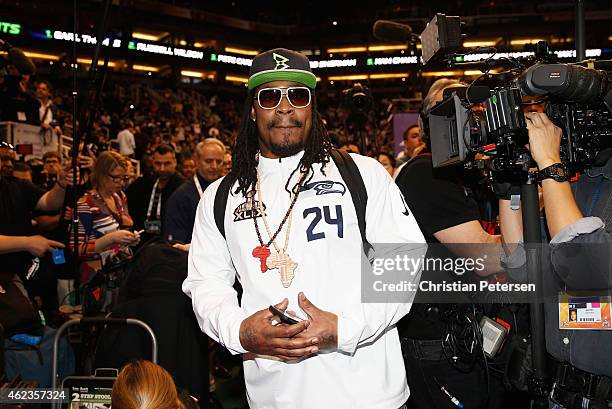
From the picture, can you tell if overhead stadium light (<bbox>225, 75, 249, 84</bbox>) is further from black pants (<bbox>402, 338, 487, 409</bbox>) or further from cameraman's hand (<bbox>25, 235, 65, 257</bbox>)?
black pants (<bbox>402, 338, 487, 409</bbox>)

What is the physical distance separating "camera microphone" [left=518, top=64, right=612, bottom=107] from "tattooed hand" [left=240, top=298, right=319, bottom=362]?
3.48ft

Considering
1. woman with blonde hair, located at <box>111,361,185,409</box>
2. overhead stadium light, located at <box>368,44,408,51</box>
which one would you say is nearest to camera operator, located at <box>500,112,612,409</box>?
woman with blonde hair, located at <box>111,361,185,409</box>

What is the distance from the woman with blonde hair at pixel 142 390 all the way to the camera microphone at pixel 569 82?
5.21 feet

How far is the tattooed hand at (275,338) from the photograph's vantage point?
70.9 inches

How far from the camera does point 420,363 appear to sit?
2.62 m

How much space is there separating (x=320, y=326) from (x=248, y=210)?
556mm

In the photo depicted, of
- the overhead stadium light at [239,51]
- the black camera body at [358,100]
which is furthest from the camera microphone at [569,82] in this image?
the overhead stadium light at [239,51]

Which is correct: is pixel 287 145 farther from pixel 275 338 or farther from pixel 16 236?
pixel 16 236

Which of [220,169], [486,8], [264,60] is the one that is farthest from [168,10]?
[264,60]

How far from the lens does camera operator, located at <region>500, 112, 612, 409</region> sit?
74.2 inches

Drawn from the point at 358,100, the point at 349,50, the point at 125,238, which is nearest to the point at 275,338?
the point at 125,238

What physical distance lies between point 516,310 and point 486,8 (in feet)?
90.2

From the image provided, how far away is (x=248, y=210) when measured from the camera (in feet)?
7.15

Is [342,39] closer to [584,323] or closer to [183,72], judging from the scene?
[183,72]
